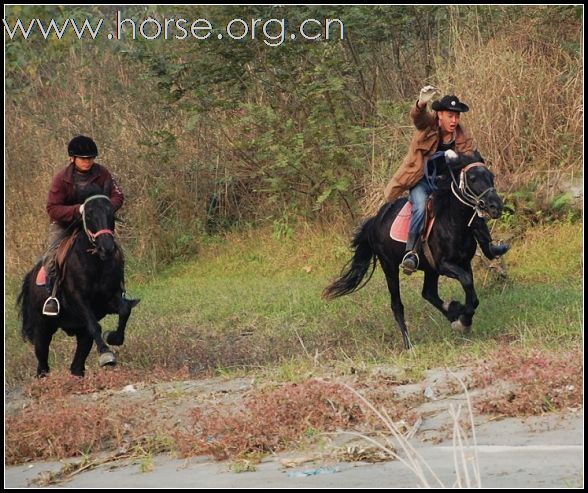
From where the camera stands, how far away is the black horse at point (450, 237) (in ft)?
35.9

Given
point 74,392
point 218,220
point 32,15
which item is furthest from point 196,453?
point 32,15

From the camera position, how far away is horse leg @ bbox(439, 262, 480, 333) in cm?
1112

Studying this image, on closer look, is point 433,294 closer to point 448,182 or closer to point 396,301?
point 396,301

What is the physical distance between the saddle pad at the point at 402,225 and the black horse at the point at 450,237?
0.26 feet

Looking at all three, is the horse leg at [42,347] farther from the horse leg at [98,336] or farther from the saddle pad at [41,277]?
the horse leg at [98,336]

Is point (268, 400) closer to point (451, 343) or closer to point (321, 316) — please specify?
point (451, 343)

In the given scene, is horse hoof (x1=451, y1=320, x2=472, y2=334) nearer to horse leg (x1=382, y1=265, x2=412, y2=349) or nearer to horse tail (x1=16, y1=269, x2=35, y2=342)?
horse leg (x1=382, y1=265, x2=412, y2=349)

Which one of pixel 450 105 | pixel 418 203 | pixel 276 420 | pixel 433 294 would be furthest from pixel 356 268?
pixel 276 420

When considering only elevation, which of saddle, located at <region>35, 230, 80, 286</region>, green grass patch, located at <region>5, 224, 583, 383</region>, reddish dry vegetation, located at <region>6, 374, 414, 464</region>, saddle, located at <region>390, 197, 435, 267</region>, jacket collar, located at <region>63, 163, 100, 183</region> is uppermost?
jacket collar, located at <region>63, 163, 100, 183</region>

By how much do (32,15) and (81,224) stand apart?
1435 cm

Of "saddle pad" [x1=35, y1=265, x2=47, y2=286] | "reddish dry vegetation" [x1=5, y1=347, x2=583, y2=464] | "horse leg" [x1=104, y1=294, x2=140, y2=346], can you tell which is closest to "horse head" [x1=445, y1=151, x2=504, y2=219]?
"reddish dry vegetation" [x1=5, y1=347, x2=583, y2=464]

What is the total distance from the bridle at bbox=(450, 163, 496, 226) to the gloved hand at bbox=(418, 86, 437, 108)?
2.40 ft

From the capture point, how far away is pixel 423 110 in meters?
11.3

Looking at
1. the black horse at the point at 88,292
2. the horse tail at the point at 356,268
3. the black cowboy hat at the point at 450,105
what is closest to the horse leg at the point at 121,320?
the black horse at the point at 88,292
